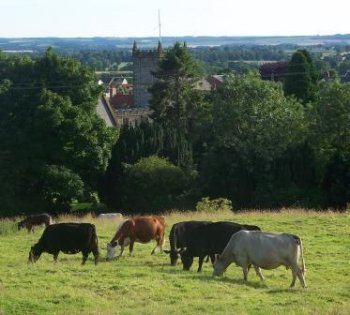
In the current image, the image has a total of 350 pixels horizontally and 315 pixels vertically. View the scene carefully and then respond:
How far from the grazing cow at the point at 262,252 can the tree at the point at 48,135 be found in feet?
98.0

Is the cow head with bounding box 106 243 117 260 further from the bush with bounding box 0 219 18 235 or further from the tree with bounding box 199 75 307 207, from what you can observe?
the tree with bounding box 199 75 307 207

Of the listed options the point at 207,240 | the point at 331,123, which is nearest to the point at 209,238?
the point at 207,240

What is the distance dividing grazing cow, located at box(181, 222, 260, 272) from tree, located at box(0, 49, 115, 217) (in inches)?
1090

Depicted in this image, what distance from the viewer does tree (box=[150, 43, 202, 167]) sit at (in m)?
73.4

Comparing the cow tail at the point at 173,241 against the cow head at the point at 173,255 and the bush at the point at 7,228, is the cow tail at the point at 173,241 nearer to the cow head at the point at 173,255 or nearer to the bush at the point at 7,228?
the cow head at the point at 173,255

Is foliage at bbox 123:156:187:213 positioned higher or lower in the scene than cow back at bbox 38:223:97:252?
lower

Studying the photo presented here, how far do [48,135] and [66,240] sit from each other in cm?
2724

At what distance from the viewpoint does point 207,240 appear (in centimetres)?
2323

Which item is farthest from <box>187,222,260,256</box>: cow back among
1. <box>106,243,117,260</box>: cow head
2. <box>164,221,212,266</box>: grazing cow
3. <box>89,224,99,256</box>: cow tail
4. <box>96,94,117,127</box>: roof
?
<box>96,94,117,127</box>: roof

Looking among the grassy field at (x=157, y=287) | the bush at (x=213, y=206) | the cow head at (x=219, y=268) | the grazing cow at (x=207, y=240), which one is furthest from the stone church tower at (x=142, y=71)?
the cow head at (x=219, y=268)

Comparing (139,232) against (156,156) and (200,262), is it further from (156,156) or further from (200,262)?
(156,156)

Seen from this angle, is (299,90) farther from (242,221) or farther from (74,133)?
(242,221)

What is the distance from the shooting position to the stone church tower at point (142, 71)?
358 feet

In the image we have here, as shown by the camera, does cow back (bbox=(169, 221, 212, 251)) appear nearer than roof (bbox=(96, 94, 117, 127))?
Yes
